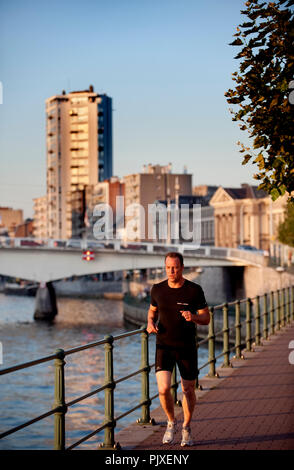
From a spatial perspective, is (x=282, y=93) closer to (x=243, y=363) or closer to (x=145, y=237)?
(x=243, y=363)

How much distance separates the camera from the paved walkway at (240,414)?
8578mm

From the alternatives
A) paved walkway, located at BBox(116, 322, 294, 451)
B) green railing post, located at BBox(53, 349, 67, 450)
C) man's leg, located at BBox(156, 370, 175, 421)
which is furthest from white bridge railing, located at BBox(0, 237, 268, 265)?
green railing post, located at BBox(53, 349, 67, 450)

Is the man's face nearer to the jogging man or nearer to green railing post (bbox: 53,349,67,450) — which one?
the jogging man

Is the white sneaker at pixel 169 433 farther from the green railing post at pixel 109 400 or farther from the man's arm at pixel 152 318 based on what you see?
the man's arm at pixel 152 318

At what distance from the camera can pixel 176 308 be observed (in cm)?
795

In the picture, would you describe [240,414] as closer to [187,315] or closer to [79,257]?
[187,315]

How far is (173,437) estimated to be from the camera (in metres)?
8.58

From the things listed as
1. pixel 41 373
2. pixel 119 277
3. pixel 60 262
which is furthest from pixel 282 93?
pixel 119 277

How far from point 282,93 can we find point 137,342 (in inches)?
1707

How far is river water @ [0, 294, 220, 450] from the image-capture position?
24984 millimetres

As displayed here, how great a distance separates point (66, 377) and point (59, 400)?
30029 mm

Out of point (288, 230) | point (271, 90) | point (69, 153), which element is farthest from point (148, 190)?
point (271, 90)

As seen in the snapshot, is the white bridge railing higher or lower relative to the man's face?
lower

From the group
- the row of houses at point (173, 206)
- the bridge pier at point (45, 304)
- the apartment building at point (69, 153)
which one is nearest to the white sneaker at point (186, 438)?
the bridge pier at point (45, 304)
